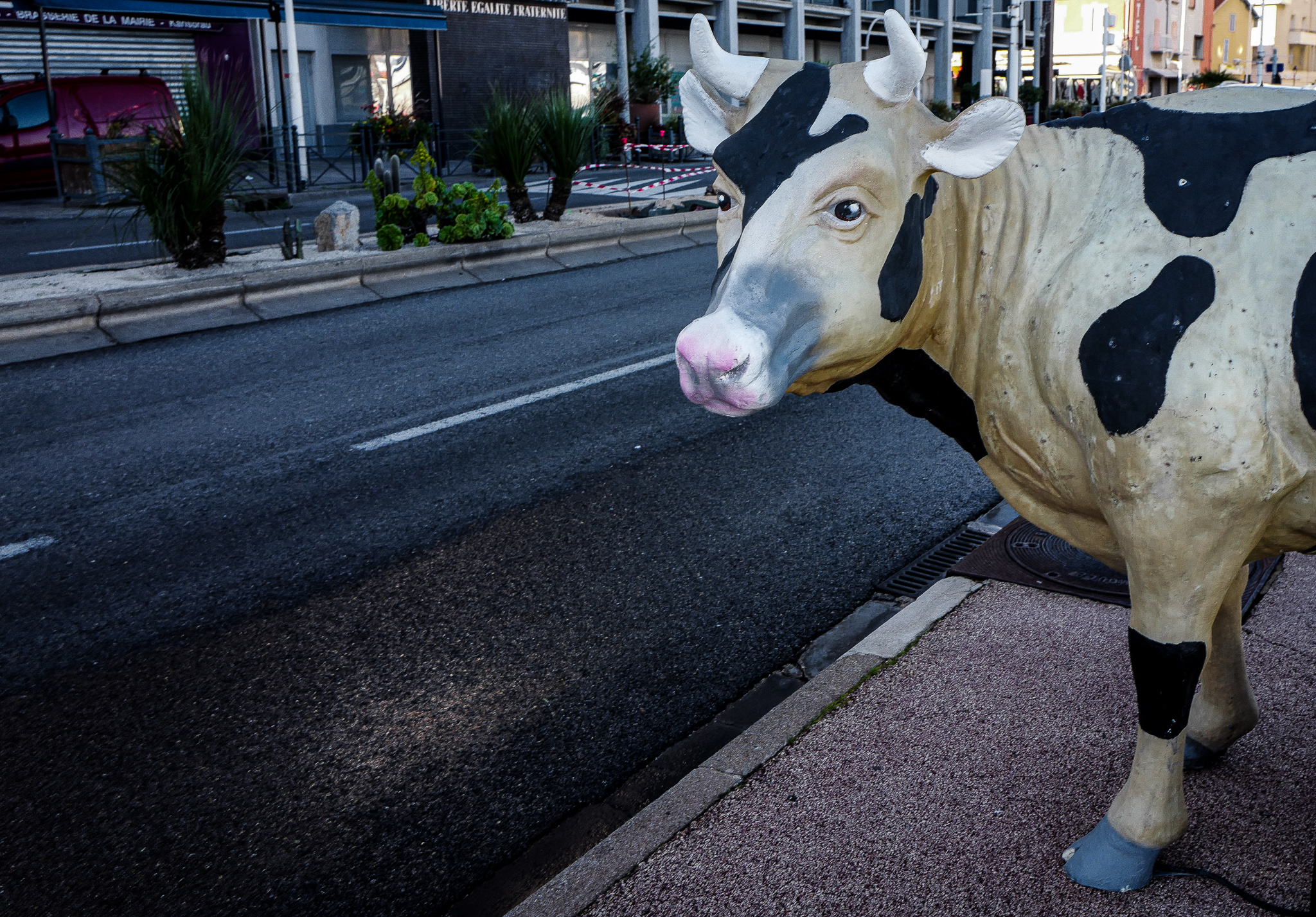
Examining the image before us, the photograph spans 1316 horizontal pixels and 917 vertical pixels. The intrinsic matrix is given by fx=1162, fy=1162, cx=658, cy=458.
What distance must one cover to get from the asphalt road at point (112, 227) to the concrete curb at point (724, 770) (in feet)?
30.0

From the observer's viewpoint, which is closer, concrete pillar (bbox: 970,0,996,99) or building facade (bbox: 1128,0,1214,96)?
concrete pillar (bbox: 970,0,996,99)

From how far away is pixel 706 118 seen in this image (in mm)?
2615

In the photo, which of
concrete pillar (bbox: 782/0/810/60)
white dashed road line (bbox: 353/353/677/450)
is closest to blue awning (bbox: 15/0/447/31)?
white dashed road line (bbox: 353/353/677/450)

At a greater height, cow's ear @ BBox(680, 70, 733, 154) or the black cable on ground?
cow's ear @ BBox(680, 70, 733, 154)

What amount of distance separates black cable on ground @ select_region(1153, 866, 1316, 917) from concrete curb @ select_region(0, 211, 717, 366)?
8.67 meters

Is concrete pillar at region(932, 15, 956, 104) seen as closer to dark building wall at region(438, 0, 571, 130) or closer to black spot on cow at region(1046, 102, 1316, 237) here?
dark building wall at region(438, 0, 571, 130)

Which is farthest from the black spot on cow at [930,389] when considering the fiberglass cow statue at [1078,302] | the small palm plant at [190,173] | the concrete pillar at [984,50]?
the concrete pillar at [984,50]

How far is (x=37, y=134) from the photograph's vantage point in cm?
2005

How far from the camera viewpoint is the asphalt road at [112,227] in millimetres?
13289

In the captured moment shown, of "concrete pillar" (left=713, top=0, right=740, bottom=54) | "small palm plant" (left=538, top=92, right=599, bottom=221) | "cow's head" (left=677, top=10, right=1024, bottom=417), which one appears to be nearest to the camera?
"cow's head" (left=677, top=10, right=1024, bottom=417)

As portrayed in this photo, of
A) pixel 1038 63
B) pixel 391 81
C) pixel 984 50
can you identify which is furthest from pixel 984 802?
pixel 1038 63

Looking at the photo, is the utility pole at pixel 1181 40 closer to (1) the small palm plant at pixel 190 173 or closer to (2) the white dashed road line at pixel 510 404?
(1) the small palm plant at pixel 190 173

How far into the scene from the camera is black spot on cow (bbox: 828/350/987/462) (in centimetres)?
263

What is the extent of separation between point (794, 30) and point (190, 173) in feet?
115
